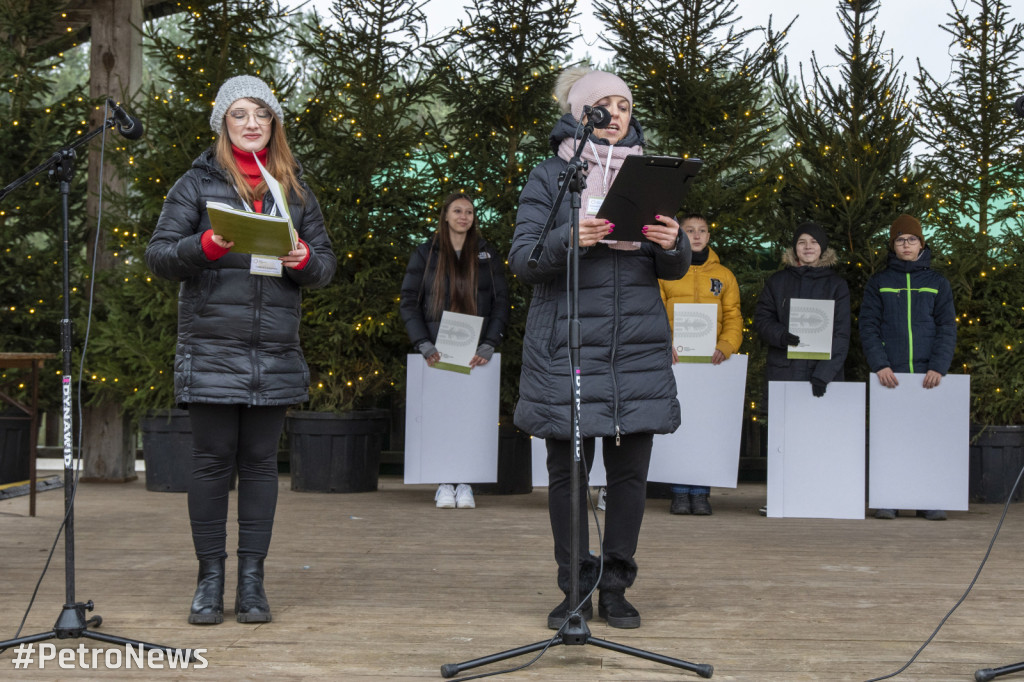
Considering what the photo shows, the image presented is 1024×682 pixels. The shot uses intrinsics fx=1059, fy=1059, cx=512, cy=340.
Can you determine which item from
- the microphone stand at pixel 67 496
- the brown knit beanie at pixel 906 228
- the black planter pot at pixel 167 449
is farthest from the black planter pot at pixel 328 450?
the microphone stand at pixel 67 496

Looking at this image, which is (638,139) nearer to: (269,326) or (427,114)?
(269,326)

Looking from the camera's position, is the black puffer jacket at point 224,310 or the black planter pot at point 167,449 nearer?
the black puffer jacket at point 224,310

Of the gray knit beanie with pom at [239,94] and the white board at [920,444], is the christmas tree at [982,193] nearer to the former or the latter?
the white board at [920,444]

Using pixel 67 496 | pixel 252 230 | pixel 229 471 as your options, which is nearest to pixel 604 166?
pixel 252 230

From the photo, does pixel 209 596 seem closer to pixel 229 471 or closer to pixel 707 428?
pixel 229 471

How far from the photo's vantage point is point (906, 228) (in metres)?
5.95

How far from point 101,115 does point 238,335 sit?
4747mm

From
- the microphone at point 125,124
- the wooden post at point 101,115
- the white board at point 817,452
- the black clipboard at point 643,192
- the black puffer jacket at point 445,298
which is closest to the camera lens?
the black clipboard at point 643,192

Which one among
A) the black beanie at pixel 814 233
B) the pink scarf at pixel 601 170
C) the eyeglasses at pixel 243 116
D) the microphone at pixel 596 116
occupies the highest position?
the black beanie at pixel 814 233

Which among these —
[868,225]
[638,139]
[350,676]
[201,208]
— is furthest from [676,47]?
[350,676]

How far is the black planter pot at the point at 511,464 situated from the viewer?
6711 millimetres

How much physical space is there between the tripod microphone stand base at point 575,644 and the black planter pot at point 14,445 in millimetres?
4823

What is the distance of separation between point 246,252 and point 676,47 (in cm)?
429

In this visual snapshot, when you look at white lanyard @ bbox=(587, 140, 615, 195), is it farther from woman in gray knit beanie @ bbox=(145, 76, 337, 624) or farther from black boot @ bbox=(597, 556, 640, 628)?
black boot @ bbox=(597, 556, 640, 628)
